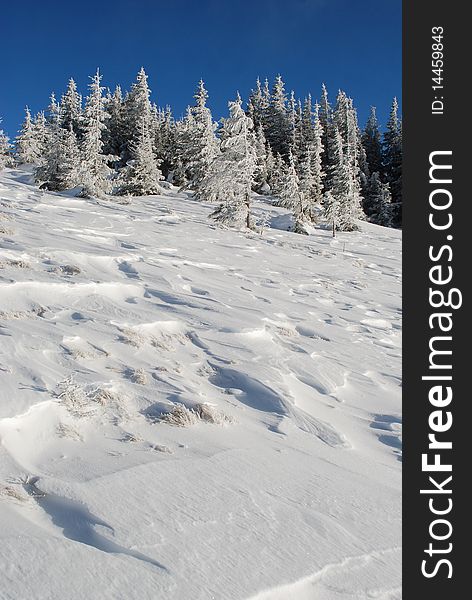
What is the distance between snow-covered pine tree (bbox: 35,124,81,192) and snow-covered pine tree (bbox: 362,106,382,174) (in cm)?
4501

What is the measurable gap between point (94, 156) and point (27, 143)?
950 inches

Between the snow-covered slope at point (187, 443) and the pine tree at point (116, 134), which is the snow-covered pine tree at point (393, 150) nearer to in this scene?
the pine tree at point (116, 134)

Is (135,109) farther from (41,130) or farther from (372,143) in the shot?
(372,143)

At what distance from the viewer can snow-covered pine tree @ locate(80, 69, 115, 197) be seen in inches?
958

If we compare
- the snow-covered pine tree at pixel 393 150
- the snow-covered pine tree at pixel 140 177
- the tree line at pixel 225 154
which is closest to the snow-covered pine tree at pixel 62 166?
the tree line at pixel 225 154

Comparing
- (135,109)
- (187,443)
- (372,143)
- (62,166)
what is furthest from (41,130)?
(187,443)

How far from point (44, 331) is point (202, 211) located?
21067 millimetres

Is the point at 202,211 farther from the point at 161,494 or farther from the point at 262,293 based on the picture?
the point at 161,494

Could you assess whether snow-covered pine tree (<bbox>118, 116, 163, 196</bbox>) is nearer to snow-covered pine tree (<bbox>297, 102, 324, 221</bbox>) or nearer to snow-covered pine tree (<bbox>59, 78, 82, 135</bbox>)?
snow-covered pine tree (<bbox>297, 102, 324, 221</bbox>)

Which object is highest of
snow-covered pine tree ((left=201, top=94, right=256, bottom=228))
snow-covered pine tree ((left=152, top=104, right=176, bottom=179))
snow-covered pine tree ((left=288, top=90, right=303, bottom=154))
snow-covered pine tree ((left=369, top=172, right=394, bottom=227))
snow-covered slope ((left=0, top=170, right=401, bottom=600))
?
snow-covered pine tree ((left=288, top=90, right=303, bottom=154))

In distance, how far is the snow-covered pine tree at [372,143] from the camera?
6325cm

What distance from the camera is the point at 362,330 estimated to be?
7.29 meters

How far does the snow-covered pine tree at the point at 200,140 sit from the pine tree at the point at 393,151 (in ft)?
99.1

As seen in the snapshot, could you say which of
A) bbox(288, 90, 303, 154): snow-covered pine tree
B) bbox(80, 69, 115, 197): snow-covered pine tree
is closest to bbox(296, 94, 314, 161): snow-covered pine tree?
bbox(288, 90, 303, 154): snow-covered pine tree
